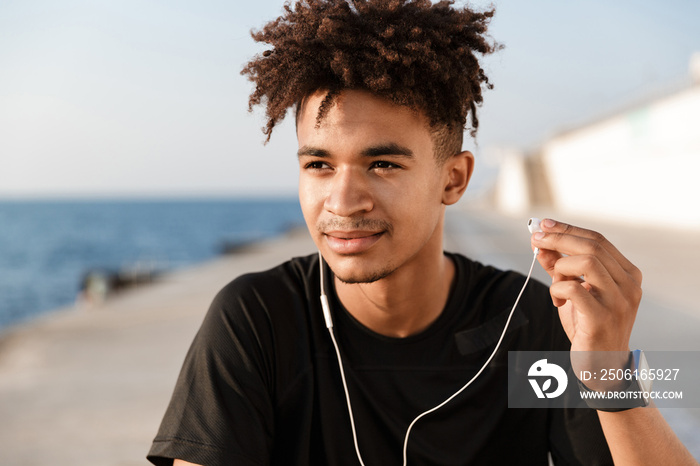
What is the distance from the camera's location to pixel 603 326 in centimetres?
190

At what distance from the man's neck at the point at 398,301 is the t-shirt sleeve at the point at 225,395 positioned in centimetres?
35

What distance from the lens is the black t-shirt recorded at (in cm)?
212

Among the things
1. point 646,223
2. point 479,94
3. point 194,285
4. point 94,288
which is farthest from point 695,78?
point 479,94

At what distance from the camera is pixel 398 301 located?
8.03 feet

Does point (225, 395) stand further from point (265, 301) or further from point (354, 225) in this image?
point (354, 225)

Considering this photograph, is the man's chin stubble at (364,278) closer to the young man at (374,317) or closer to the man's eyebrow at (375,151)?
the young man at (374,317)

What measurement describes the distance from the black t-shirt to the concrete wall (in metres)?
25.6

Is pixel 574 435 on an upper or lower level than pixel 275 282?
lower

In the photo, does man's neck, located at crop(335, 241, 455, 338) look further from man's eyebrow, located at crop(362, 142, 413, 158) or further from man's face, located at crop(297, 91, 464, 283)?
man's eyebrow, located at crop(362, 142, 413, 158)

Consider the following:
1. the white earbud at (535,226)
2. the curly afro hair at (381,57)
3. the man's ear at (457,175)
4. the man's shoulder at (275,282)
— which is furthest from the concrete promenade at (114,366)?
the curly afro hair at (381,57)

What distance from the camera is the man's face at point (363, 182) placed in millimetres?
2230

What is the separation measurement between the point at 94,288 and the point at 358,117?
18075 millimetres

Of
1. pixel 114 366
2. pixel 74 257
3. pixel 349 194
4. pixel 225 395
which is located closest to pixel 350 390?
pixel 225 395

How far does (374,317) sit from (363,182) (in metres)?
0.53
